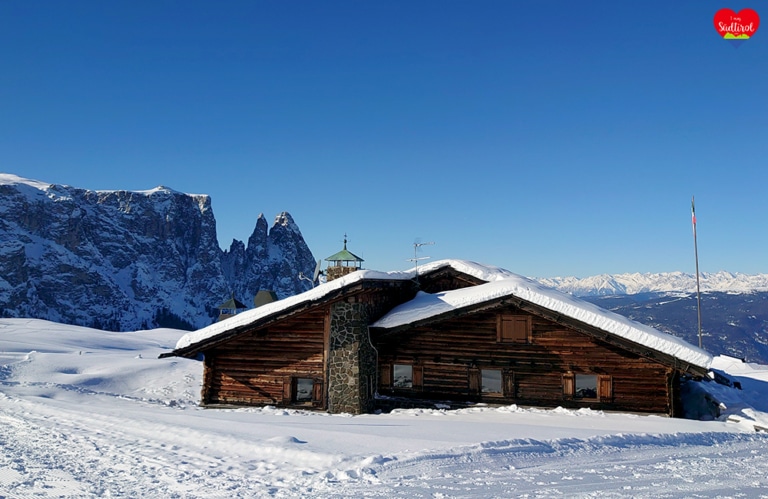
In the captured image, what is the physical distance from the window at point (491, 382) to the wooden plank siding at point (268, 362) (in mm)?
5768

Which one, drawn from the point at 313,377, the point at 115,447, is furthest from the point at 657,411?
the point at 115,447

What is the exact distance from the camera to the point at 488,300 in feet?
59.8

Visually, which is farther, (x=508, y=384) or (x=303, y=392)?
(x=303, y=392)

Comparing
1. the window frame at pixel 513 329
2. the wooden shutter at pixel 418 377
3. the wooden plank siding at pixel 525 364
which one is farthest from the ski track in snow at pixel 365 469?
the wooden shutter at pixel 418 377

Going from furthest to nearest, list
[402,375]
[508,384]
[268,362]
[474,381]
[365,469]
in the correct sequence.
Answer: [402,375] → [268,362] → [474,381] → [508,384] → [365,469]

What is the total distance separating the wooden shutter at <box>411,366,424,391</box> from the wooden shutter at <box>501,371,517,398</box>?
279 cm

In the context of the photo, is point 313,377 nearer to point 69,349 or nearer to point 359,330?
point 359,330

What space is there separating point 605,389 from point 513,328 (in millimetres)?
3478

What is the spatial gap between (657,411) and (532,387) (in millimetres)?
3861

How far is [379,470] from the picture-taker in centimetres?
828

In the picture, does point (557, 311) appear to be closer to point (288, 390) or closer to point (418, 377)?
point (418, 377)

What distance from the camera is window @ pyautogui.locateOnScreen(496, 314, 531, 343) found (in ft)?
60.7

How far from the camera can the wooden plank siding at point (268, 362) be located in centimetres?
1869

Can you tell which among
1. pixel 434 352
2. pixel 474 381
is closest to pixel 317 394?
pixel 434 352
